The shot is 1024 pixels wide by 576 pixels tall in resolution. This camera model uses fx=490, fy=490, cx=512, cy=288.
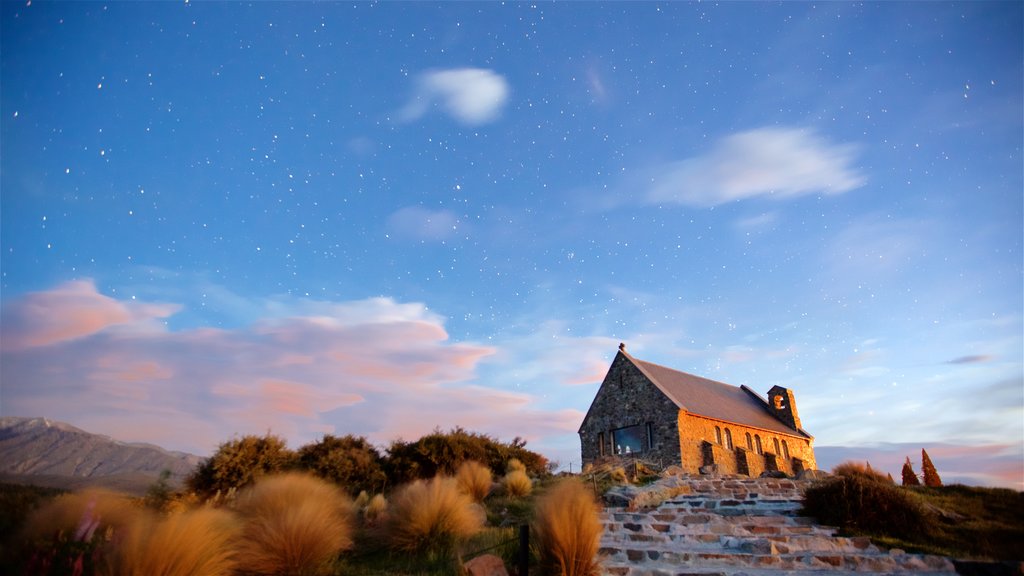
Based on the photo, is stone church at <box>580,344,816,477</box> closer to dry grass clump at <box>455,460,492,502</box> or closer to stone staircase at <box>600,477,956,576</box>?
dry grass clump at <box>455,460,492,502</box>

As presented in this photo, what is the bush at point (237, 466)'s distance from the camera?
11.8 metres

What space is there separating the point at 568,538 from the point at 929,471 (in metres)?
27.9

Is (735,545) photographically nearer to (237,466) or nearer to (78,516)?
(78,516)

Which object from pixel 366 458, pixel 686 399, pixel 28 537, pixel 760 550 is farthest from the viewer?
pixel 686 399

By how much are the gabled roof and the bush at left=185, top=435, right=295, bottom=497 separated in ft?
62.7

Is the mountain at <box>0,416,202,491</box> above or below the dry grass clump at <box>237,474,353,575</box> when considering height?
above

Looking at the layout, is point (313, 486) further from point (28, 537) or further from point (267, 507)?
point (28, 537)

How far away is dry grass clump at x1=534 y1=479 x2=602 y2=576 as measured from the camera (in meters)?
6.04

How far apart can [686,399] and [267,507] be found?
24860 mm

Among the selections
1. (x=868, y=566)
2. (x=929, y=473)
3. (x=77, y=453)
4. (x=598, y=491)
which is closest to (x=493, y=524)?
(x=598, y=491)

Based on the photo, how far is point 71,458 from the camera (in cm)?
2062

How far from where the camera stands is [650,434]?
2598 centimetres

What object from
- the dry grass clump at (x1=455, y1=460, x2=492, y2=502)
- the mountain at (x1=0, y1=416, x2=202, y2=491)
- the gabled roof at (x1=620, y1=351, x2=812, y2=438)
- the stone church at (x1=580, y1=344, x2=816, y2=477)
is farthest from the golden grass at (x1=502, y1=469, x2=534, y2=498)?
the gabled roof at (x1=620, y1=351, x2=812, y2=438)

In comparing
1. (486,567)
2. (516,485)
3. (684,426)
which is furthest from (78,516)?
(684,426)
